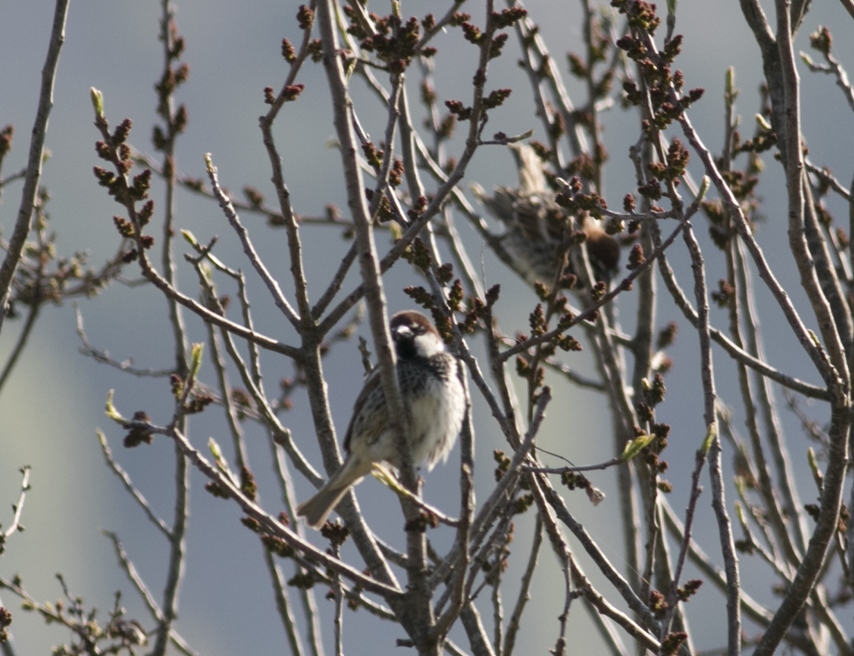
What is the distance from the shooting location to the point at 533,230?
970cm

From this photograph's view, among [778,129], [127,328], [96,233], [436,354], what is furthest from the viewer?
[96,233]

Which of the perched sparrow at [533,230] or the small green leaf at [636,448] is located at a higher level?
the perched sparrow at [533,230]

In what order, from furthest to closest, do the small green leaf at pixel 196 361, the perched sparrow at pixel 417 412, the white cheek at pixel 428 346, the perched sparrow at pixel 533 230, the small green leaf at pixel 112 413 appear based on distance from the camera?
the perched sparrow at pixel 533 230, the white cheek at pixel 428 346, the perched sparrow at pixel 417 412, the small green leaf at pixel 112 413, the small green leaf at pixel 196 361

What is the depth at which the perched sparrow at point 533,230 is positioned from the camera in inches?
370

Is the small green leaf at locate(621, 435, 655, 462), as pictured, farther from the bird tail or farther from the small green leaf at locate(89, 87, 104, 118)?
the bird tail

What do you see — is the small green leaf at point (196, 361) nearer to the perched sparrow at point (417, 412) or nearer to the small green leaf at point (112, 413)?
the small green leaf at point (112, 413)

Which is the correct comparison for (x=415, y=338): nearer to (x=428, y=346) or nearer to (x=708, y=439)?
(x=428, y=346)

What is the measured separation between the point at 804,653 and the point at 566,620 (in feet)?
8.10

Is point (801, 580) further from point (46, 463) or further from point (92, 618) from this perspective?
point (46, 463)

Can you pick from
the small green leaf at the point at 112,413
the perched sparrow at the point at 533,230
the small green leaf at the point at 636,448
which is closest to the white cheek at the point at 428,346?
the small green leaf at the point at 636,448

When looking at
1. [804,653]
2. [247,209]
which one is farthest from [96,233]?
[804,653]

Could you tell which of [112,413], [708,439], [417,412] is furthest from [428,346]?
[112,413]

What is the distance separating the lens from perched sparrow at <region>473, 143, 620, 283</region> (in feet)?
30.8

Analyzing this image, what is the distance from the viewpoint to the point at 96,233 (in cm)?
4278
